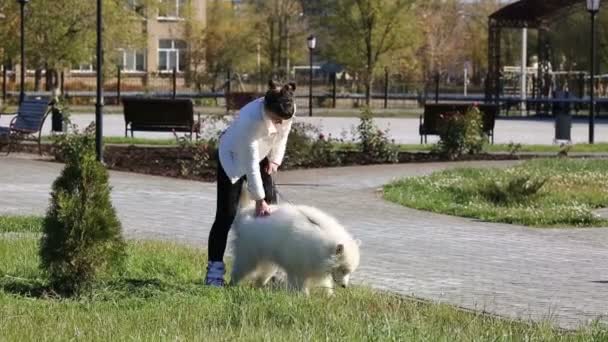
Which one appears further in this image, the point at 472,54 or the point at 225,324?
the point at 472,54

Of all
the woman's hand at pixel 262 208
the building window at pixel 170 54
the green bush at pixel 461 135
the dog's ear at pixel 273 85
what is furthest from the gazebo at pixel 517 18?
the woman's hand at pixel 262 208

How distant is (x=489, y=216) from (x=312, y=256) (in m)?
6.76

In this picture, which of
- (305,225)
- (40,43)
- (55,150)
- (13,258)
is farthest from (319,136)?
(40,43)

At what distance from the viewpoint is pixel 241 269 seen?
905 cm

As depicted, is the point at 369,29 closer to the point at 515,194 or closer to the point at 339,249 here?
the point at 515,194

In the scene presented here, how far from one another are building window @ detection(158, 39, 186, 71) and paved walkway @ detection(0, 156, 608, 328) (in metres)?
61.9

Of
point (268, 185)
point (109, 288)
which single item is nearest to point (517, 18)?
point (268, 185)

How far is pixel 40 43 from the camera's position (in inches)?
2158

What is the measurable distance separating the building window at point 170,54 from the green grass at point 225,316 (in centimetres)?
7288

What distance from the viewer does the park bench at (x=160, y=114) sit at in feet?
86.7

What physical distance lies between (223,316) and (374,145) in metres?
15.8

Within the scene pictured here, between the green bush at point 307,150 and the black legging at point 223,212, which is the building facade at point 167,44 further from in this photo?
the black legging at point 223,212

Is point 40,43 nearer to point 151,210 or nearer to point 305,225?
point 151,210

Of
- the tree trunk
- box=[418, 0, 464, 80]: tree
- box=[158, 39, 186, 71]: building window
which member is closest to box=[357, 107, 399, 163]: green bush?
the tree trunk
